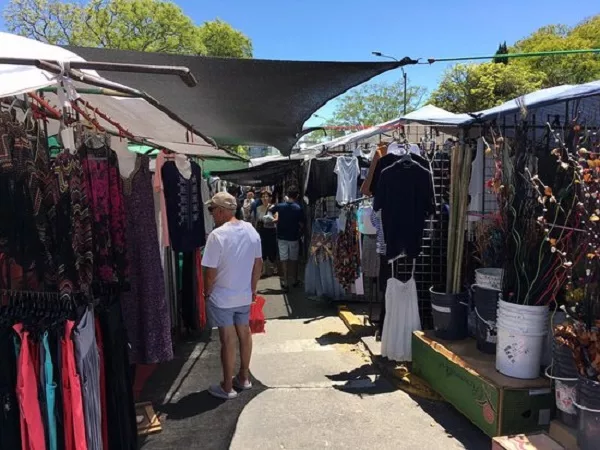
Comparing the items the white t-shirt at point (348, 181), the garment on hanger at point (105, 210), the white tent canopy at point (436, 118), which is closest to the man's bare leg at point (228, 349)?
the garment on hanger at point (105, 210)

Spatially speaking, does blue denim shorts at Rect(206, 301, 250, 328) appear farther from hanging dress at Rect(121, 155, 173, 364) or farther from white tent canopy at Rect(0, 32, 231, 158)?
white tent canopy at Rect(0, 32, 231, 158)

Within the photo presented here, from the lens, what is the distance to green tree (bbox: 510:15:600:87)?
24547 mm

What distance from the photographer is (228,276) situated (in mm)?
4074

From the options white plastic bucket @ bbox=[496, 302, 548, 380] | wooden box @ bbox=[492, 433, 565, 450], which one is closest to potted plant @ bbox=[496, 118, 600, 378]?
white plastic bucket @ bbox=[496, 302, 548, 380]

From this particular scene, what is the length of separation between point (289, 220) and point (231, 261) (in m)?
4.39

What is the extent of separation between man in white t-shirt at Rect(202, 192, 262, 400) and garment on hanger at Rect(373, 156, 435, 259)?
4.40 feet

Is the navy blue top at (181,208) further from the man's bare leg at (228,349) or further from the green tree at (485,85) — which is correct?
the green tree at (485,85)

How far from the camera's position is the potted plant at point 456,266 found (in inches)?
165

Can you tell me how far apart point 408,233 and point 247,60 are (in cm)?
238


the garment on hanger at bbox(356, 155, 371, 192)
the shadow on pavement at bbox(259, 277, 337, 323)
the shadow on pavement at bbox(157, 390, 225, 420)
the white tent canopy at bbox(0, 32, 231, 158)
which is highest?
the white tent canopy at bbox(0, 32, 231, 158)

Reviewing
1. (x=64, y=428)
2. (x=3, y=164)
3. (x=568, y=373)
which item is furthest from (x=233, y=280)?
(x=568, y=373)

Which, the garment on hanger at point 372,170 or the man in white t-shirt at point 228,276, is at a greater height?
the garment on hanger at point 372,170

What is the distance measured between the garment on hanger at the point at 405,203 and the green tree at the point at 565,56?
64.4 ft

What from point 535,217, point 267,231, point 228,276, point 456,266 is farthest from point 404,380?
point 267,231
